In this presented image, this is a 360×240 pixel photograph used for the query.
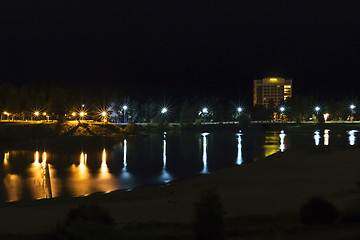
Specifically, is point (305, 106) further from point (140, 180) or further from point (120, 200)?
Result: point (120, 200)

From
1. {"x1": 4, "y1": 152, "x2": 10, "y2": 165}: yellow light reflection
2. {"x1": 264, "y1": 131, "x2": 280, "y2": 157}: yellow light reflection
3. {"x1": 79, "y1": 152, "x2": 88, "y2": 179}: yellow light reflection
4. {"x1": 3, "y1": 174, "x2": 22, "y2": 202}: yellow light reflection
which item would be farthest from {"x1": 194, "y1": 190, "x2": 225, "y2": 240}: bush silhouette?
{"x1": 264, "y1": 131, "x2": 280, "y2": 157}: yellow light reflection

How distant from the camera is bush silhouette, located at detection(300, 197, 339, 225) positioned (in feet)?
41.9

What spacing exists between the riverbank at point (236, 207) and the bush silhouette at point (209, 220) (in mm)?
1298

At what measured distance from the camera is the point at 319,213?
1282 centimetres

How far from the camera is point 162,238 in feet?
36.7

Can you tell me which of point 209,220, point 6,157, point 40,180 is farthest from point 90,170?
point 209,220

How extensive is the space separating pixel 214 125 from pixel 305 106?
138 feet

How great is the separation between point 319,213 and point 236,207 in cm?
481

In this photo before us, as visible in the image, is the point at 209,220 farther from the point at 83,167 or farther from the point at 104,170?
the point at 83,167

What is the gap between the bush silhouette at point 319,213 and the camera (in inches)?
502

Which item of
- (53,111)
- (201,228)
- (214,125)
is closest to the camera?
(201,228)

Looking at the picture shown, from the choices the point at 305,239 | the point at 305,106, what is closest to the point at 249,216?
the point at 305,239

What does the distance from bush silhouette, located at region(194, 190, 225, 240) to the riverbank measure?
4.26 feet

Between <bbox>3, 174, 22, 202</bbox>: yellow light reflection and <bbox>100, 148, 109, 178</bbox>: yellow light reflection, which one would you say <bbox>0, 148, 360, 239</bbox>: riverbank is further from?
<bbox>100, 148, 109, 178</bbox>: yellow light reflection
